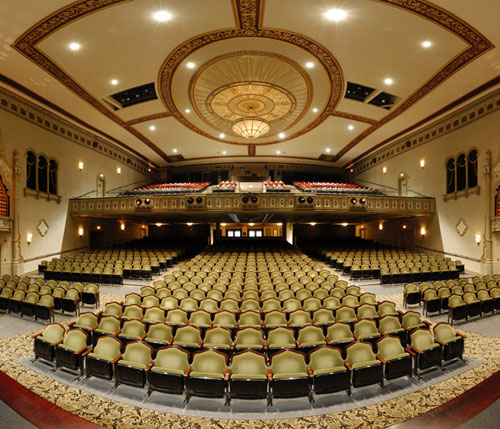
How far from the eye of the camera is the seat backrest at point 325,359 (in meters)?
3.49

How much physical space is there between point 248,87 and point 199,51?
7.53 ft

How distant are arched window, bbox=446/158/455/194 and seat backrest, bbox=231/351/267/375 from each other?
1189 cm

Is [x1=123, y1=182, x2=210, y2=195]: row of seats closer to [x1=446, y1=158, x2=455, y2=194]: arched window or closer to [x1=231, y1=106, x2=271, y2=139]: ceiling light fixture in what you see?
[x1=231, y1=106, x2=271, y2=139]: ceiling light fixture

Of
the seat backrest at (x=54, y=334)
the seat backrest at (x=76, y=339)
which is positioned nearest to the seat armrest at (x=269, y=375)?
the seat backrest at (x=76, y=339)

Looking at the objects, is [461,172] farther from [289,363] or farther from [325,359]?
[289,363]

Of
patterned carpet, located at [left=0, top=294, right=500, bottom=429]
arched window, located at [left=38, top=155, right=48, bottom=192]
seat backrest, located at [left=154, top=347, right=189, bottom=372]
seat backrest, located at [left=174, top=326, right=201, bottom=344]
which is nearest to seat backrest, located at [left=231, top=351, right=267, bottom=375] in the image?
patterned carpet, located at [left=0, top=294, right=500, bottom=429]

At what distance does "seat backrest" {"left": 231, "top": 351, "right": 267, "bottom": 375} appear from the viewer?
3.37 m

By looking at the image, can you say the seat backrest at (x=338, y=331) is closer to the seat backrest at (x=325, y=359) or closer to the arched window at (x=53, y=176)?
the seat backrest at (x=325, y=359)

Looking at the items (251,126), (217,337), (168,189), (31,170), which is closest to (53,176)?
(31,170)

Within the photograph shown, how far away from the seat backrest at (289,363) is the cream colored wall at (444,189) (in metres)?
9.96

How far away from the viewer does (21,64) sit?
26.0 ft

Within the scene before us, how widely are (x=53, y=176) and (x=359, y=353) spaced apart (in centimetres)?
1304

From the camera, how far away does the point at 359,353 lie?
3.63 m

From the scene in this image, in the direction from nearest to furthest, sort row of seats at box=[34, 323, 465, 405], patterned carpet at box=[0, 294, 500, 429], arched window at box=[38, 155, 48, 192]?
patterned carpet at box=[0, 294, 500, 429], row of seats at box=[34, 323, 465, 405], arched window at box=[38, 155, 48, 192]
